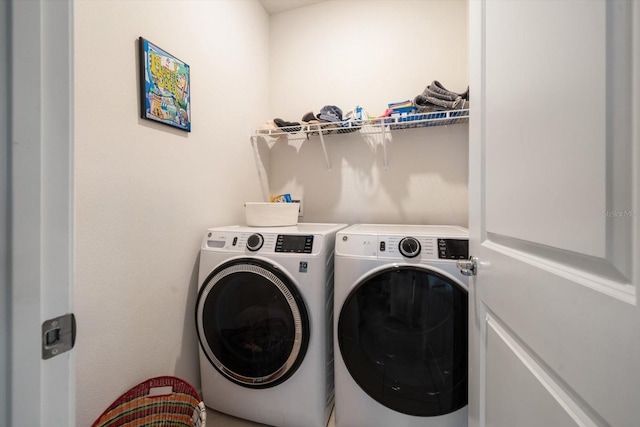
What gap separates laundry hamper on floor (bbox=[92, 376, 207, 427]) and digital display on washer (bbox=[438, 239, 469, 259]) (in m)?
1.15

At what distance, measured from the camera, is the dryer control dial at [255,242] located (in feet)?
4.02

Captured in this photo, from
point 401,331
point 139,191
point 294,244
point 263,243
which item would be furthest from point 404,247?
point 139,191

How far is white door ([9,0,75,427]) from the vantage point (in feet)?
1.21

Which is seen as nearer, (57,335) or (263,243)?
(57,335)

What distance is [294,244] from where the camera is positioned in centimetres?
121

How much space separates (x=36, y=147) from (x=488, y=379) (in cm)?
118

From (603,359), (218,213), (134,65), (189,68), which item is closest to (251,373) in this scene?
(218,213)

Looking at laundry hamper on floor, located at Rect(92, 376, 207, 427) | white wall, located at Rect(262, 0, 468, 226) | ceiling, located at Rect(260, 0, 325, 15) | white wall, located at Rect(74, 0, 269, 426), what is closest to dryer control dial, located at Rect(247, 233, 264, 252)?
white wall, located at Rect(74, 0, 269, 426)

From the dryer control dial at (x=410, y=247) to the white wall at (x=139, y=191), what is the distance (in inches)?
42.3

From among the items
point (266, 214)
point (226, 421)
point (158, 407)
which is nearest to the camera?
point (158, 407)

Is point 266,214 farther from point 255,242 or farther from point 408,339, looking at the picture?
point 408,339

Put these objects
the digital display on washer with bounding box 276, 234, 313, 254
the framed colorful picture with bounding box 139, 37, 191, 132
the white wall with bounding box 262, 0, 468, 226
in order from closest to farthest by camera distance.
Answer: the framed colorful picture with bounding box 139, 37, 191, 132 < the digital display on washer with bounding box 276, 234, 313, 254 < the white wall with bounding box 262, 0, 468, 226

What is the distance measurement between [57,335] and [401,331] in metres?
1.10

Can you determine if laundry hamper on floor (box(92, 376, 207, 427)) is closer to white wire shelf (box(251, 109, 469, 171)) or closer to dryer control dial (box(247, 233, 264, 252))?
dryer control dial (box(247, 233, 264, 252))
